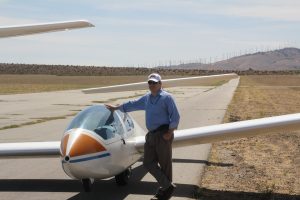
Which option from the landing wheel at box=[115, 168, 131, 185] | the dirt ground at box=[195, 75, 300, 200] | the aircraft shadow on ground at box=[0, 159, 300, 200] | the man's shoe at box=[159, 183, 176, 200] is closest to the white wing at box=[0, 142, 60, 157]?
the aircraft shadow on ground at box=[0, 159, 300, 200]

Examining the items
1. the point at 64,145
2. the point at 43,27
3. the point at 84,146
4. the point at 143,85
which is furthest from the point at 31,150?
the point at 43,27

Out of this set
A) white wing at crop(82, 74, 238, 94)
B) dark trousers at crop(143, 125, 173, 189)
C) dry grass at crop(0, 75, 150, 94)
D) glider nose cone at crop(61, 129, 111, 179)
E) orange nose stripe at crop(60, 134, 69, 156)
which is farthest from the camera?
dry grass at crop(0, 75, 150, 94)

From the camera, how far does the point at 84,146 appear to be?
7699mm

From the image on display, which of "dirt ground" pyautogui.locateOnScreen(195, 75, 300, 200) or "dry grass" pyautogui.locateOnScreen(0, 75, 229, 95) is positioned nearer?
"dirt ground" pyautogui.locateOnScreen(195, 75, 300, 200)

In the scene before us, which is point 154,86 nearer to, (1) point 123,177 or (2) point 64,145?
(2) point 64,145

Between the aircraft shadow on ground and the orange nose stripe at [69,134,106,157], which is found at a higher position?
the orange nose stripe at [69,134,106,157]

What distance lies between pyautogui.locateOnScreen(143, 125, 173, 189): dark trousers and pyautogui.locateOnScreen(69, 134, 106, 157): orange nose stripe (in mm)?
719

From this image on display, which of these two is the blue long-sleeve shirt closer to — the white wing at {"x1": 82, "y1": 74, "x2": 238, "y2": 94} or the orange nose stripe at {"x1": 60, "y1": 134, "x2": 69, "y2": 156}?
the orange nose stripe at {"x1": 60, "y1": 134, "x2": 69, "y2": 156}

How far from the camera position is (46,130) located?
19.5m

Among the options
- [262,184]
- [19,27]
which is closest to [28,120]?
[19,27]

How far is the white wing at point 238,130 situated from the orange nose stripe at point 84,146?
1584 millimetres

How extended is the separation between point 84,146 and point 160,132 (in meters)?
1.19

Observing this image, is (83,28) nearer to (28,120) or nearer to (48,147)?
(28,120)

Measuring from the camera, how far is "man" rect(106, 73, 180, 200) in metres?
8.02
